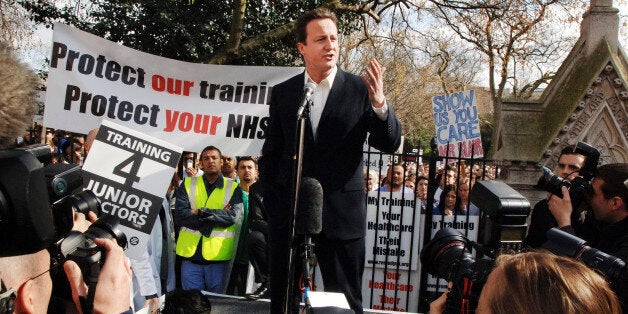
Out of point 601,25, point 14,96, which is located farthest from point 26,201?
point 601,25

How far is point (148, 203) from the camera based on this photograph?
12.4 ft

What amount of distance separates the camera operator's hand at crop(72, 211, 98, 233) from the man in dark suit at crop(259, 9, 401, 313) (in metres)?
1.10

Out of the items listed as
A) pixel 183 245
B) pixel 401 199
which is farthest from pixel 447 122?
pixel 183 245

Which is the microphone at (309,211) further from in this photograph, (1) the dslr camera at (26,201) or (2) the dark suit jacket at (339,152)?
(1) the dslr camera at (26,201)

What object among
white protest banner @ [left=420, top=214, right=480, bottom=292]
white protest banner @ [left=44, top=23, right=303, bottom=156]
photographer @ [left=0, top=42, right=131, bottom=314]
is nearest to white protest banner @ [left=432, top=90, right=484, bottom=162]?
white protest banner @ [left=420, top=214, right=480, bottom=292]

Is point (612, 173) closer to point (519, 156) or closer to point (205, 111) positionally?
point (519, 156)

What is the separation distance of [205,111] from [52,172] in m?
4.17

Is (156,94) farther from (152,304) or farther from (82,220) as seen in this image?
A: (82,220)

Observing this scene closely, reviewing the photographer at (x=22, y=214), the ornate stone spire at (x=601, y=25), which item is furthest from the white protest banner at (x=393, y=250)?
the photographer at (x=22, y=214)

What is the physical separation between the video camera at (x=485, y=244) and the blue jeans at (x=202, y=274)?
12.5 ft

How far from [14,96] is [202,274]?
14.7ft

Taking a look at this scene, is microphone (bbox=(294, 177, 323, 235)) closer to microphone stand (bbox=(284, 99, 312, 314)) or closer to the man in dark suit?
microphone stand (bbox=(284, 99, 312, 314))

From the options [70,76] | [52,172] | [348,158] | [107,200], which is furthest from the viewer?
[70,76]

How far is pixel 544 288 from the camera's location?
1.19 metres
